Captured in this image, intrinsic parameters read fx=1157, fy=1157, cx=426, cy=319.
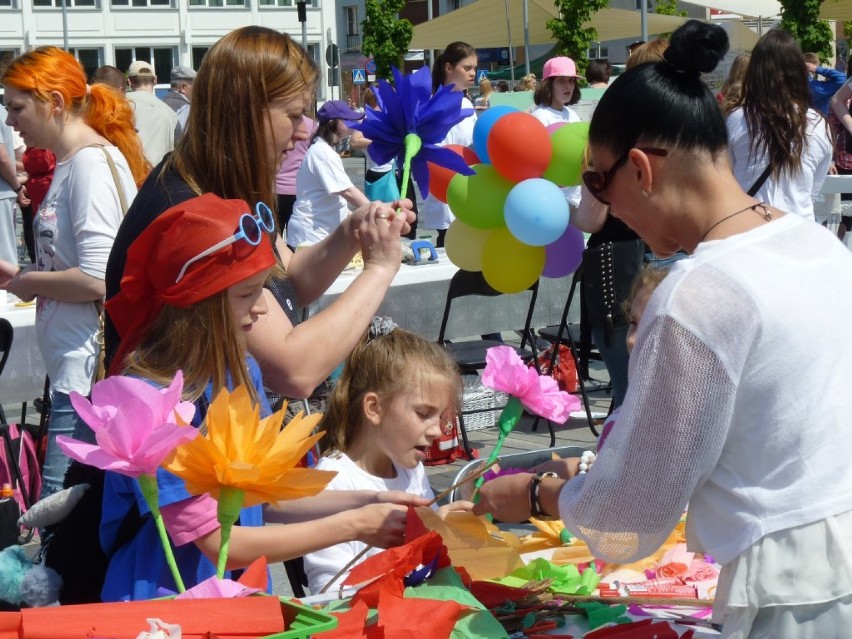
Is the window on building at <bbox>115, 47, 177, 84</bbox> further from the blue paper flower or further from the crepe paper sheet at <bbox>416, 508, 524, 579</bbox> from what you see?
the crepe paper sheet at <bbox>416, 508, 524, 579</bbox>

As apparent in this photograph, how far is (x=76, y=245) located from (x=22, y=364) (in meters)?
1.73

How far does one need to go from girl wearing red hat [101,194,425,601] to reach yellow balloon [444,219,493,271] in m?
1.74

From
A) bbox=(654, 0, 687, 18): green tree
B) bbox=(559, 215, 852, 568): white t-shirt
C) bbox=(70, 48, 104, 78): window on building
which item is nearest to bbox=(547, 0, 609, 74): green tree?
bbox=(654, 0, 687, 18): green tree

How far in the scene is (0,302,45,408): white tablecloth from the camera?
481cm

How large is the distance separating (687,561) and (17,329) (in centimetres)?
325

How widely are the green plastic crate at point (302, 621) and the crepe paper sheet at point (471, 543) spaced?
0.33 meters

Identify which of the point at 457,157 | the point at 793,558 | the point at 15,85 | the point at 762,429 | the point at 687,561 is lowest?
the point at 687,561

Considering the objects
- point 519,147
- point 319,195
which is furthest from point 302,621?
point 319,195

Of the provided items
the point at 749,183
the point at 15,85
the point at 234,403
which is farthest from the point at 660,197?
the point at 749,183

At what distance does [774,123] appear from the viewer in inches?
175

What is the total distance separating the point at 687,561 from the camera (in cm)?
254

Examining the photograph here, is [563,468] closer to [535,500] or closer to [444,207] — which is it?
[535,500]

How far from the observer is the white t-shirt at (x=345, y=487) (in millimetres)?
2465

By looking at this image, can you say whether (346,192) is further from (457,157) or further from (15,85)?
(457,157)
